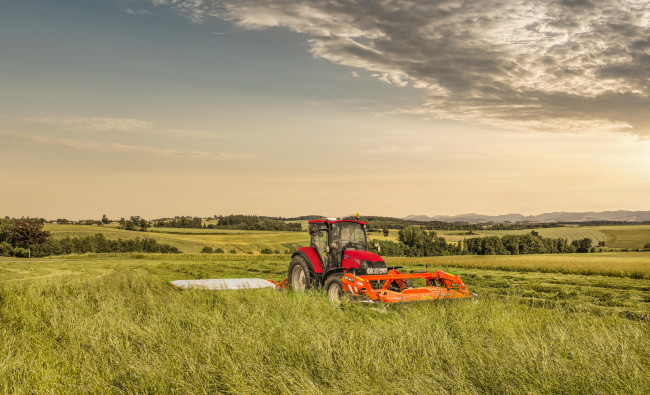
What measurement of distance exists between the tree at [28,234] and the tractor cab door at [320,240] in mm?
38592

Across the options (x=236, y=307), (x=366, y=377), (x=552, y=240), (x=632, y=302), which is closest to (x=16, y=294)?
(x=236, y=307)

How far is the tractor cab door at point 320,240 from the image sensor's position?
11.6 m

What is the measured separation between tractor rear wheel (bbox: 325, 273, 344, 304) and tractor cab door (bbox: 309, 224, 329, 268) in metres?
0.97

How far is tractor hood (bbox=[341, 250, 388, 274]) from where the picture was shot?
34.0ft

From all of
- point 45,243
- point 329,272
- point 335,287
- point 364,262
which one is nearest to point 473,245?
point 45,243

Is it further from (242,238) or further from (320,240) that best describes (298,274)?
(242,238)

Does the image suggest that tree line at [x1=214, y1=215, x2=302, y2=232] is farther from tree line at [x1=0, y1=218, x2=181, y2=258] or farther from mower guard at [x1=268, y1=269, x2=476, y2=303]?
mower guard at [x1=268, y1=269, x2=476, y2=303]

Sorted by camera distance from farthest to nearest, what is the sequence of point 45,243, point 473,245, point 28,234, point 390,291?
point 473,245 → point 45,243 → point 28,234 → point 390,291

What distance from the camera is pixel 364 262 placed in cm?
1050

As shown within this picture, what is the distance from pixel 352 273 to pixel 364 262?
452 millimetres

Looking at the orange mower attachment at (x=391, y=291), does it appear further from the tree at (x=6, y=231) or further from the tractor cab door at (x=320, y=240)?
the tree at (x=6, y=231)

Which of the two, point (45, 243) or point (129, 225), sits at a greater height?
point (129, 225)

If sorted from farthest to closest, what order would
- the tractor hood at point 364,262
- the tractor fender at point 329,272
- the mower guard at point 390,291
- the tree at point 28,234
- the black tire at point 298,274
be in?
1. the tree at point 28,234
2. the black tire at point 298,274
3. the tractor fender at point 329,272
4. the tractor hood at point 364,262
5. the mower guard at point 390,291

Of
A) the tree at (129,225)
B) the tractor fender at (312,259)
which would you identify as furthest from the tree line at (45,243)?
the tractor fender at (312,259)
